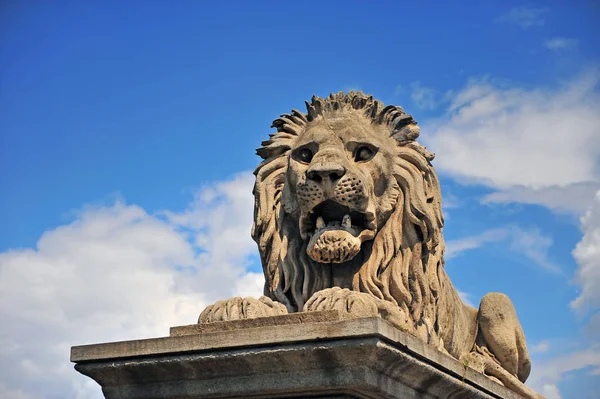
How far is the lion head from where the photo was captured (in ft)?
24.1

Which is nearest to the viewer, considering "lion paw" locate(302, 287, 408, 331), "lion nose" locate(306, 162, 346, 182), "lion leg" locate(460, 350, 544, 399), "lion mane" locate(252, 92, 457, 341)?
"lion paw" locate(302, 287, 408, 331)

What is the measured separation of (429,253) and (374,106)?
1228mm

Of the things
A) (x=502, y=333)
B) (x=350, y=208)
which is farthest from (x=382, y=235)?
(x=502, y=333)

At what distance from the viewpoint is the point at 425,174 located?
313 inches

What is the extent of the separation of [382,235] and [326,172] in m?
0.74

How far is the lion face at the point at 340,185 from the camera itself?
7.28 metres

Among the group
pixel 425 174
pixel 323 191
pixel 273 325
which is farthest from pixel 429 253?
pixel 273 325

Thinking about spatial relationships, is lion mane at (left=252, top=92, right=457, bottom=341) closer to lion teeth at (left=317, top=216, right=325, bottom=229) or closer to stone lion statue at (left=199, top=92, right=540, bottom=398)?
stone lion statue at (left=199, top=92, right=540, bottom=398)

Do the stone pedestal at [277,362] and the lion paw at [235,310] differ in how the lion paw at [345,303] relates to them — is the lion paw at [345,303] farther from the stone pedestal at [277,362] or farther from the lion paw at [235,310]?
the stone pedestal at [277,362]

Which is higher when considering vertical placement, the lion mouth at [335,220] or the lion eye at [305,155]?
the lion eye at [305,155]

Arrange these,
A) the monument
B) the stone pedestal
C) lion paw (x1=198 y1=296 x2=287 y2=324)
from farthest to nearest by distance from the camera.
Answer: lion paw (x1=198 y1=296 x2=287 y2=324) → the monument → the stone pedestal

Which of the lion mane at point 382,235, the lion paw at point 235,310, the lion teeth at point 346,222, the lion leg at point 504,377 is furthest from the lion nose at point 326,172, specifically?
the lion leg at point 504,377

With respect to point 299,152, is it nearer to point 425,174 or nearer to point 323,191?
point 323,191

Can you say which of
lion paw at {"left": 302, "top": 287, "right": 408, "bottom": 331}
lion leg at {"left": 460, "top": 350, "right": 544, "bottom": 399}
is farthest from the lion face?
lion leg at {"left": 460, "top": 350, "right": 544, "bottom": 399}
